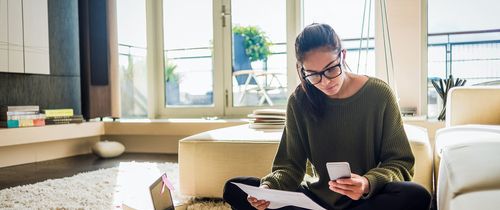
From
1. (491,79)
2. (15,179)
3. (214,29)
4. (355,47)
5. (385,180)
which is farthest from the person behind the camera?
(214,29)

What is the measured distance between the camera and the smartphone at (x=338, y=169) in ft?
3.17

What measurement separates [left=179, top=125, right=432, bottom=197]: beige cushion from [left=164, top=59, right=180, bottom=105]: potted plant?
2.52m

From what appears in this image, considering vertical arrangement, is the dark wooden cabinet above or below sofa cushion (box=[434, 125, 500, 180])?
above

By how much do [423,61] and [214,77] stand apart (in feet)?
6.29

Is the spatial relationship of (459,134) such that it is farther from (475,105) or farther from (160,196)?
(160,196)

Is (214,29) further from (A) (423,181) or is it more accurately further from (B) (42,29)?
(A) (423,181)

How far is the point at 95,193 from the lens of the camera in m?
2.24

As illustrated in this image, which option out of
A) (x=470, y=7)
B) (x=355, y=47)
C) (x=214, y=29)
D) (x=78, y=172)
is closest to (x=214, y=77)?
(x=214, y=29)

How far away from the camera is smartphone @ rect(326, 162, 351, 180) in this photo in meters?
0.97

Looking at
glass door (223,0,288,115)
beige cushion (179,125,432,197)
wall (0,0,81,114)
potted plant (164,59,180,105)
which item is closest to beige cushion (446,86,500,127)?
beige cushion (179,125,432,197)

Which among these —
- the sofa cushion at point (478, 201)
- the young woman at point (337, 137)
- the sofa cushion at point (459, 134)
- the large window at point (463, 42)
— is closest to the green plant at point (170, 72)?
the large window at point (463, 42)

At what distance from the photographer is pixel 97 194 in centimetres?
220

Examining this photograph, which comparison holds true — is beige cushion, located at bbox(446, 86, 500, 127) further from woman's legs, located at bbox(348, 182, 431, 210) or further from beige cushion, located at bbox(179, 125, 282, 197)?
woman's legs, located at bbox(348, 182, 431, 210)

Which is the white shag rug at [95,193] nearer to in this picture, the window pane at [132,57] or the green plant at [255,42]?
the green plant at [255,42]
